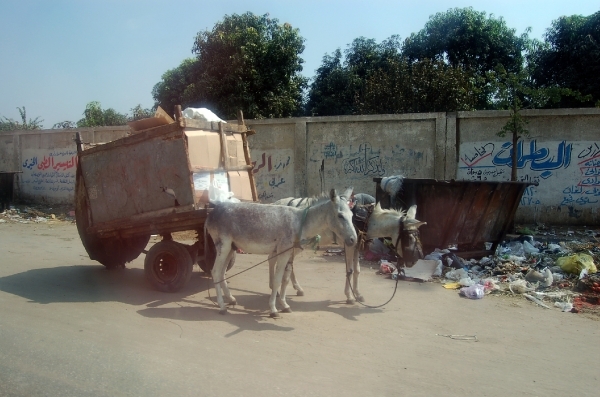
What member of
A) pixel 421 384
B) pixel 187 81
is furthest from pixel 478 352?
pixel 187 81

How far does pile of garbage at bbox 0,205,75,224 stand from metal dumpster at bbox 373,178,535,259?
11126 mm

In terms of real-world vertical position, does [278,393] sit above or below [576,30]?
below

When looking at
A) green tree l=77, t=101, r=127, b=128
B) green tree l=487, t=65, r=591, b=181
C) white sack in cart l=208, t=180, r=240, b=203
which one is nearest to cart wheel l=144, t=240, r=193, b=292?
white sack in cart l=208, t=180, r=240, b=203

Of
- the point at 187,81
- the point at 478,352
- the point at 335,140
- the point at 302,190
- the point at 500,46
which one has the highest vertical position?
the point at 500,46

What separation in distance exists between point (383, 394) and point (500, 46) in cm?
2406

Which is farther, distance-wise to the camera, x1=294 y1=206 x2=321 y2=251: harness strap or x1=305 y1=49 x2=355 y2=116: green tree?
x1=305 y1=49 x2=355 y2=116: green tree

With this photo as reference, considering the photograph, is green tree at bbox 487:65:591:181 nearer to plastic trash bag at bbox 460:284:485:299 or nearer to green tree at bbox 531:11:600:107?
plastic trash bag at bbox 460:284:485:299

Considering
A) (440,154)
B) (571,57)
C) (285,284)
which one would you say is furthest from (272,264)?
(571,57)

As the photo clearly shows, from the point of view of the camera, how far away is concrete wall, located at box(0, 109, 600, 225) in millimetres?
12664

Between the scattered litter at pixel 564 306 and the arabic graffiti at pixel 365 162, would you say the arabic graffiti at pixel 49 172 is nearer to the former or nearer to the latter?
the arabic graffiti at pixel 365 162

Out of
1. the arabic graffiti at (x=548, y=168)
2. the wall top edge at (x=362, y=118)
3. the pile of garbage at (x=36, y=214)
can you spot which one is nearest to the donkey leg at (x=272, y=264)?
the wall top edge at (x=362, y=118)

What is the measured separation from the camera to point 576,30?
22.1 metres

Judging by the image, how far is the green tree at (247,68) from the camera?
20453 millimetres

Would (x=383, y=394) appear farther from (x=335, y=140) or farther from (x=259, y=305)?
(x=335, y=140)
